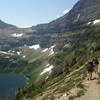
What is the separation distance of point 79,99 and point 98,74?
33.4ft

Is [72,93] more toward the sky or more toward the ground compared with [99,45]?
more toward the ground

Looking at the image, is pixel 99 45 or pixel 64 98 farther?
pixel 99 45

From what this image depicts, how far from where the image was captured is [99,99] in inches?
1116

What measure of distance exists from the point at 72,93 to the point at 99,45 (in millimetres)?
40868

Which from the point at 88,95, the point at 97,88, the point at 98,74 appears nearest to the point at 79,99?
the point at 88,95

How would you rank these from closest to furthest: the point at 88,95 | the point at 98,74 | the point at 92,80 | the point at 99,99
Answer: the point at 99,99
the point at 88,95
the point at 92,80
the point at 98,74

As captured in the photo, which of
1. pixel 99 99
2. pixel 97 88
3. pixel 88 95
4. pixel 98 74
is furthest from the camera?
pixel 98 74

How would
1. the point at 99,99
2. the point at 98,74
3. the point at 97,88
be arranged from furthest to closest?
the point at 98,74
the point at 97,88
the point at 99,99

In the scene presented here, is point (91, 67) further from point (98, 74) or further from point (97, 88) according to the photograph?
point (97, 88)

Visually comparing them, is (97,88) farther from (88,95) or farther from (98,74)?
(98,74)

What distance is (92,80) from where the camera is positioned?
3606cm

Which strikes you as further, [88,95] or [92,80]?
[92,80]

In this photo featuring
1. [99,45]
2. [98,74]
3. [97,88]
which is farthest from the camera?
[99,45]

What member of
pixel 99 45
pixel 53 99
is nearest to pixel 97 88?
pixel 53 99
